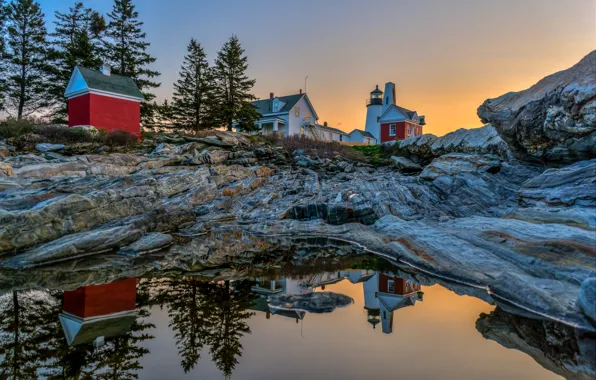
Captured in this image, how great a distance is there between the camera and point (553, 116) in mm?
13547

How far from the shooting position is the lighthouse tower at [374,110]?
60.4m

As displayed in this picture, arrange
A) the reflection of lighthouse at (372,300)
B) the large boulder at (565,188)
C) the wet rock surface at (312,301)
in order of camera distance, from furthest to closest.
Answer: the large boulder at (565,188) → the wet rock surface at (312,301) → the reflection of lighthouse at (372,300)

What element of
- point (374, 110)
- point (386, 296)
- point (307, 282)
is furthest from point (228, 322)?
point (374, 110)

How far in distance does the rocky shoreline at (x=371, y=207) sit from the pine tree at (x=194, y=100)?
1366 centimetres

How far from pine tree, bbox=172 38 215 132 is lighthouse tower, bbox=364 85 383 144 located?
98.9 ft

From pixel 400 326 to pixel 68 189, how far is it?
15554mm

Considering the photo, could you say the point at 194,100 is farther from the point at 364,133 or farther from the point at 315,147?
the point at 364,133

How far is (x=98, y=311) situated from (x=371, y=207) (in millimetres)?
13125

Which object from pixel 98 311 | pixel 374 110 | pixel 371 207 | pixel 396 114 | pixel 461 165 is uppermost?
pixel 374 110

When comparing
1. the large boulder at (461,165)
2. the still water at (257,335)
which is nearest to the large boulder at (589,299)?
the still water at (257,335)

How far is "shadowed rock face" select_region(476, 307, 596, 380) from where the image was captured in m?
5.54

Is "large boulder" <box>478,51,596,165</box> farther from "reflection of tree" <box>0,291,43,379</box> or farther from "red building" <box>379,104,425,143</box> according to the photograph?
"red building" <box>379,104,425,143</box>

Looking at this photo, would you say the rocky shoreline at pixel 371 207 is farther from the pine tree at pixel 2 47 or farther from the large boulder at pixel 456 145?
the pine tree at pixel 2 47

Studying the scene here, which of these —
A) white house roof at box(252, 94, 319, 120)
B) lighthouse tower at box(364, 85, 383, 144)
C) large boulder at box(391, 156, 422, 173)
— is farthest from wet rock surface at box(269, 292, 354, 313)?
lighthouse tower at box(364, 85, 383, 144)
